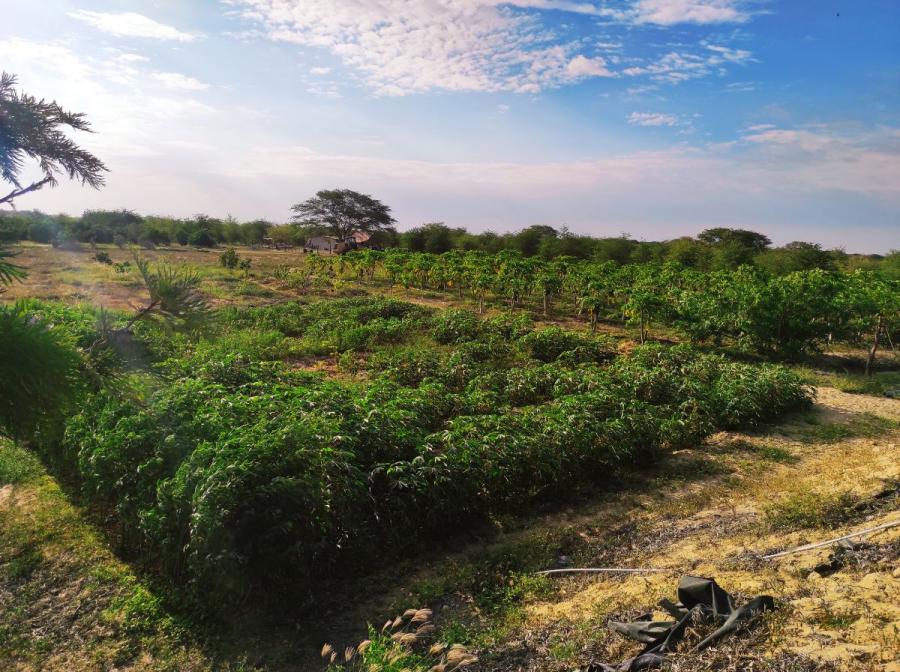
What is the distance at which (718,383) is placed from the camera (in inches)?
384

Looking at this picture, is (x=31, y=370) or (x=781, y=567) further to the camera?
(x=781, y=567)

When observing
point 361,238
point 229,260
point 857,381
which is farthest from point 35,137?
point 361,238

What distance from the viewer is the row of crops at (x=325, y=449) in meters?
4.23

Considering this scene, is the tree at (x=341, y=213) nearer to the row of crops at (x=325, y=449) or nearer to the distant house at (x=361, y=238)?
the distant house at (x=361, y=238)

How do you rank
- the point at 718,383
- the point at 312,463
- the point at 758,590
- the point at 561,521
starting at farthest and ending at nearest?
1. the point at 718,383
2. the point at 561,521
3. the point at 312,463
4. the point at 758,590

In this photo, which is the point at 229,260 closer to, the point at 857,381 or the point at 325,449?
the point at 325,449

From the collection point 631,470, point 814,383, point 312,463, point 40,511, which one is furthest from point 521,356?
point 40,511

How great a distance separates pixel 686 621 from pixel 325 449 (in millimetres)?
3229

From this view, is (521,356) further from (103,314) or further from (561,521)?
(103,314)

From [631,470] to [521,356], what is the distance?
5913mm

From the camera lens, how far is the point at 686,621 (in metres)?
3.62

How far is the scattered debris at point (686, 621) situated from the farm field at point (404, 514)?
110 mm

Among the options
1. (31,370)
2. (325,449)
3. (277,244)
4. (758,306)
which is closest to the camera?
(31,370)

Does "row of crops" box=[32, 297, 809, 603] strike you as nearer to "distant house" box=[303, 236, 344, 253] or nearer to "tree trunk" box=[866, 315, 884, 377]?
"tree trunk" box=[866, 315, 884, 377]
